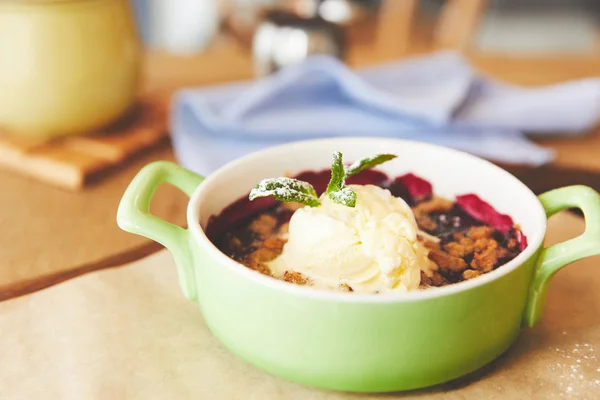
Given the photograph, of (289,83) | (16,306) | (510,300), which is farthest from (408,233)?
(289,83)

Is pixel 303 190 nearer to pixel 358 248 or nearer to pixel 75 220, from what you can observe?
pixel 358 248

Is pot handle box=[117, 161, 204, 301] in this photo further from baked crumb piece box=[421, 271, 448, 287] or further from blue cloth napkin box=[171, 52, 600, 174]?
blue cloth napkin box=[171, 52, 600, 174]

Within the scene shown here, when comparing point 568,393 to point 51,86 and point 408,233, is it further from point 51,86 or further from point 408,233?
point 51,86

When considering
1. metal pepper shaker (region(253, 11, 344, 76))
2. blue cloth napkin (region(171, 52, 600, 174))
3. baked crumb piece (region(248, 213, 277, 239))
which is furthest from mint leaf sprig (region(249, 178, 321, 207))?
metal pepper shaker (region(253, 11, 344, 76))

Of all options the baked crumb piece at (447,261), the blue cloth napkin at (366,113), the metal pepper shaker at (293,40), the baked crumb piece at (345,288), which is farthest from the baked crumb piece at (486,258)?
the metal pepper shaker at (293,40)

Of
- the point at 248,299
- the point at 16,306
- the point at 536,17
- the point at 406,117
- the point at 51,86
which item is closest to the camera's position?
the point at 248,299

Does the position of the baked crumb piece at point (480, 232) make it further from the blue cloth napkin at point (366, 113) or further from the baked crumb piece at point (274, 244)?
the blue cloth napkin at point (366, 113)
